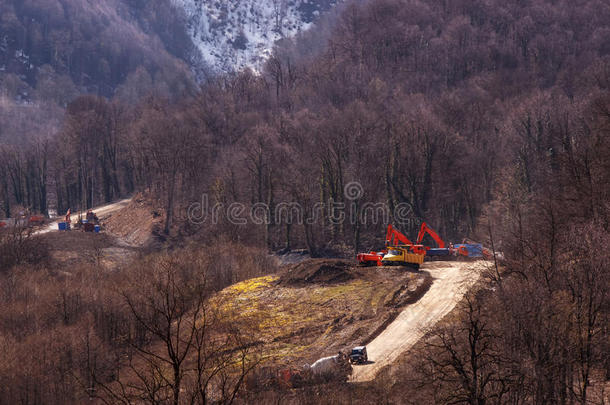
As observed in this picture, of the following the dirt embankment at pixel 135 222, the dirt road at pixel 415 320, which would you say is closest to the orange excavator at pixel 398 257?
the dirt road at pixel 415 320

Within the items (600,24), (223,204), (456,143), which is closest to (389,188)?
(456,143)

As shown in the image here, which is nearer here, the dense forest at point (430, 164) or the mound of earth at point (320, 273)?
the dense forest at point (430, 164)

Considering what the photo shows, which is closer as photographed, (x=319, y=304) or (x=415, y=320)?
(x=415, y=320)

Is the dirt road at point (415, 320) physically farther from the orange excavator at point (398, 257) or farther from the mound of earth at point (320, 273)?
the mound of earth at point (320, 273)

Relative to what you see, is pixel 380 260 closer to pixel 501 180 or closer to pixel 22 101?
pixel 501 180

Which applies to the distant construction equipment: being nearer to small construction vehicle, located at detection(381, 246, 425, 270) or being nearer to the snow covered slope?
small construction vehicle, located at detection(381, 246, 425, 270)

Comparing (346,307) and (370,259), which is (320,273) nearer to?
(370,259)

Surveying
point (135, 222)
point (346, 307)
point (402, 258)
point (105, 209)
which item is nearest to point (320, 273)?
point (402, 258)
